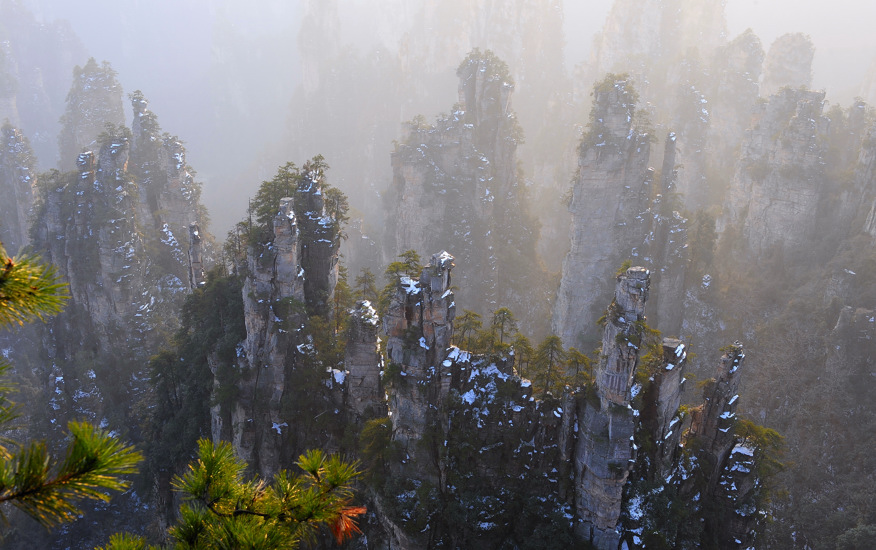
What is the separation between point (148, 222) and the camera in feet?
150

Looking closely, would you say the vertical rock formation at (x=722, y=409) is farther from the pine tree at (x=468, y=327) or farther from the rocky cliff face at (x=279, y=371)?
the rocky cliff face at (x=279, y=371)

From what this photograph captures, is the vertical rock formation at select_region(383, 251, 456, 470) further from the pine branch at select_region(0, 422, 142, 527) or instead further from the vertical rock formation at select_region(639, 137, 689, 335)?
the vertical rock formation at select_region(639, 137, 689, 335)

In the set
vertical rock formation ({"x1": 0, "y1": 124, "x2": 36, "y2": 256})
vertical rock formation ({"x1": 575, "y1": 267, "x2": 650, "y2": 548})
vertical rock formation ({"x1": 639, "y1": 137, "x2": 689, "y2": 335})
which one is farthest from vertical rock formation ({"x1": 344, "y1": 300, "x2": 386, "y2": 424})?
vertical rock formation ({"x1": 0, "y1": 124, "x2": 36, "y2": 256})

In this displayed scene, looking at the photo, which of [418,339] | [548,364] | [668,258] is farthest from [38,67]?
[548,364]

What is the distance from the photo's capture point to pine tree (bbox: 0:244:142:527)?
473 centimetres

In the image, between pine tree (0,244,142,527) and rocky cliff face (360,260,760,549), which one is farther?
rocky cliff face (360,260,760,549)

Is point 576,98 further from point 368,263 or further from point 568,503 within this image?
point 568,503

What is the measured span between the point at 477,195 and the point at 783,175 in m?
21.9

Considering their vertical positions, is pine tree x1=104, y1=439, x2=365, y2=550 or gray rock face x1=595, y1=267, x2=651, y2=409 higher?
gray rock face x1=595, y1=267, x2=651, y2=409

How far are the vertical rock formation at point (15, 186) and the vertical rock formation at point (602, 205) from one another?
48.8 metres

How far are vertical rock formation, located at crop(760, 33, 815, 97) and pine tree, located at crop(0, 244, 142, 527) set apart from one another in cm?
5993

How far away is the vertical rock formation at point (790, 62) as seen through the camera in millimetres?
53312

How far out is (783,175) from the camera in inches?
1560

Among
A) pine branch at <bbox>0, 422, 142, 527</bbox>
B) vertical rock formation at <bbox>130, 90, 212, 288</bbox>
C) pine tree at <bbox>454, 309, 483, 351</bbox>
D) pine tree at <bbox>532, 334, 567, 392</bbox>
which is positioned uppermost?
vertical rock formation at <bbox>130, 90, 212, 288</bbox>
